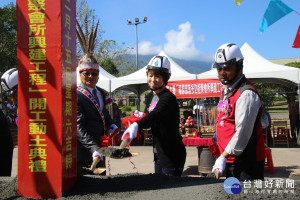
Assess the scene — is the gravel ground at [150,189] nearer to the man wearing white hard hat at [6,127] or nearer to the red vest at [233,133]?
the red vest at [233,133]

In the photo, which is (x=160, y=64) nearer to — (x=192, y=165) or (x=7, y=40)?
(x=192, y=165)

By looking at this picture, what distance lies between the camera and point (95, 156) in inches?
88.4

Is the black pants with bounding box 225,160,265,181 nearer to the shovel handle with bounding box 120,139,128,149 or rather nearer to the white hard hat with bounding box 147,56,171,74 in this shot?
the shovel handle with bounding box 120,139,128,149

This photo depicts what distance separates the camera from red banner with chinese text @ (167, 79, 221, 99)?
31.6ft

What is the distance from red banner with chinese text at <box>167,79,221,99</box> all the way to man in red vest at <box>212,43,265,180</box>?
23.9 feet

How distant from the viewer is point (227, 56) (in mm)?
2326

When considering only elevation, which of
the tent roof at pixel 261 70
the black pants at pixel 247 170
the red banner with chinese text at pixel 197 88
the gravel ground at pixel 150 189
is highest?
the tent roof at pixel 261 70

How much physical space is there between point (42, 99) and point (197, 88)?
8.25 metres

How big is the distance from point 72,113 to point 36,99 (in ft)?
0.92

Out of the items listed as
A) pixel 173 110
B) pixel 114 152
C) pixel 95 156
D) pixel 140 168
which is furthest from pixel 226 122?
pixel 140 168

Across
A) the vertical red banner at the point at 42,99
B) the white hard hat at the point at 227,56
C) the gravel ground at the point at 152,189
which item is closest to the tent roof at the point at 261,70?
the white hard hat at the point at 227,56

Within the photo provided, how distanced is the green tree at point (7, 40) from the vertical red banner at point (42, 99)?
1595cm

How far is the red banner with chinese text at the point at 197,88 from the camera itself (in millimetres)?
9617

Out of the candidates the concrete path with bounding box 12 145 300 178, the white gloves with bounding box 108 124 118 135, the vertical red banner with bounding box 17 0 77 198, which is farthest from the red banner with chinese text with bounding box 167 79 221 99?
the vertical red banner with bounding box 17 0 77 198
